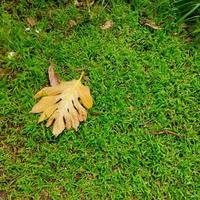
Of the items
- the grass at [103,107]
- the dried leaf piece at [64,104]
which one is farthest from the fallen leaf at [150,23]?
the dried leaf piece at [64,104]

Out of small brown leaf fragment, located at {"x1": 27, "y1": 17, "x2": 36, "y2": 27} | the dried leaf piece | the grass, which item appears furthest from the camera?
small brown leaf fragment, located at {"x1": 27, "y1": 17, "x2": 36, "y2": 27}

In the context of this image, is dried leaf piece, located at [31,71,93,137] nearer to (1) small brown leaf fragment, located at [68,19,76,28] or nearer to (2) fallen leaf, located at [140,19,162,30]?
(1) small brown leaf fragment, located at [68,19,76,28]

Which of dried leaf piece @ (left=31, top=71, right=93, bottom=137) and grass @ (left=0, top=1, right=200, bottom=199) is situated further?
dried leaf piece @ (left=31, top=71, right=93, bottom=137)

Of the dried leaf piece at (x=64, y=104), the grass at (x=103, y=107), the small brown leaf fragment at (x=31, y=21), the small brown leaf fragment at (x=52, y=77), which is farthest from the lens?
the small brown leaf fragment at (x=31, y=21)

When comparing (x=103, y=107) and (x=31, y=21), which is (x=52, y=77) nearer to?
(x=103, y=107)

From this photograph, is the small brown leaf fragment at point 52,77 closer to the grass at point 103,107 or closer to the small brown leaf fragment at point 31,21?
the grass at point 103,107

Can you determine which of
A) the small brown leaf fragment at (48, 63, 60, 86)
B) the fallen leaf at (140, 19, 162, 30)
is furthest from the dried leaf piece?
the fallen leaf at (140, 19, 162, 30)

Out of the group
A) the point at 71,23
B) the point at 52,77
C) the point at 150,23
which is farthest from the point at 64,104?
the point at 150,23
